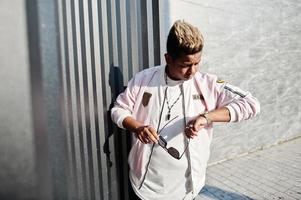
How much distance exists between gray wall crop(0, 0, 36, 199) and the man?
0.62 m

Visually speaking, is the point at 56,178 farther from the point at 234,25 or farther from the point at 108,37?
the point at 234,25

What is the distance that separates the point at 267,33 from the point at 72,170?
11.4 feet

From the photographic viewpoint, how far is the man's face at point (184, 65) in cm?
174

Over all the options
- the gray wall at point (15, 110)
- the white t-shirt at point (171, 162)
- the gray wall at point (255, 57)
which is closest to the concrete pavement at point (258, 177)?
the gray wall at point (255, 57)

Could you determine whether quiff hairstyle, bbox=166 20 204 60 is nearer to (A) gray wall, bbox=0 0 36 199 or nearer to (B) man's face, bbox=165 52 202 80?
(B) man's face, bbox=165 52 202 80

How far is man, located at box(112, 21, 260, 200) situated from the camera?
6.17ft

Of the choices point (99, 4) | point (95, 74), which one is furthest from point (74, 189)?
point (99, 4)

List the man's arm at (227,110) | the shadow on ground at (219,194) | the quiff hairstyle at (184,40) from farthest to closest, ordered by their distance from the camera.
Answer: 1. the shadow on ground at (219,194)
2. the man's arm at (227,110)
3. the quiff hairstyle at (184,40)

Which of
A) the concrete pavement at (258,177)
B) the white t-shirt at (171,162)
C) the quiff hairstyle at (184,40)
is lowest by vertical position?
the concrete pavement at (258,177)

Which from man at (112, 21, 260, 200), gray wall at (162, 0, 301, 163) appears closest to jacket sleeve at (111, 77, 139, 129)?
man at (112, 21, 260, 200)

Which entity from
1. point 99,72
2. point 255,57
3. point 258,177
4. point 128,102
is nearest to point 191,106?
point 128,102

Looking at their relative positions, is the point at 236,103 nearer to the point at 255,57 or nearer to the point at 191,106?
the point at 191,106

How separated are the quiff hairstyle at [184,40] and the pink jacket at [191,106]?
0.95ft

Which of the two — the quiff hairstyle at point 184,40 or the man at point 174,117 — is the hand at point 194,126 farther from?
the quiff hairstyle at point 184,40
